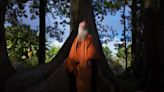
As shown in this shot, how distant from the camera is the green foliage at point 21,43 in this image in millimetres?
32156

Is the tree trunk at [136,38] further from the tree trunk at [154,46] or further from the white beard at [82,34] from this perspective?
the white beard at [82,34]

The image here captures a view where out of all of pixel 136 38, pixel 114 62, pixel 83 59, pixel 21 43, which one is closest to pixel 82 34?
pixel 83 59

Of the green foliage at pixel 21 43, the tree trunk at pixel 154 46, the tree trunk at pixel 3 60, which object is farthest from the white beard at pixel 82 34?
the green foliage at pixel 21 43

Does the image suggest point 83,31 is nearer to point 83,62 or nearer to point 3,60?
point 83,62

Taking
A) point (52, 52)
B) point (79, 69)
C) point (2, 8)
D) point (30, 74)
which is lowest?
point (52, 52)

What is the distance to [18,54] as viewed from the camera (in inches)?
1282

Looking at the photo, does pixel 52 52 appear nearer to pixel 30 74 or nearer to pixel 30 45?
pixel 30 45

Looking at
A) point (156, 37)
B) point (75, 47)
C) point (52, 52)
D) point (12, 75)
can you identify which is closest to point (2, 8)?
point (12, 75)

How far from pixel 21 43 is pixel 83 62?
79.3 ft

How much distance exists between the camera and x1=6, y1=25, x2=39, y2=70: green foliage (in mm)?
32156

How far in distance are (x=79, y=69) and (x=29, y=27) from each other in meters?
24.8

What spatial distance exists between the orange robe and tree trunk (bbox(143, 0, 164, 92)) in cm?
641

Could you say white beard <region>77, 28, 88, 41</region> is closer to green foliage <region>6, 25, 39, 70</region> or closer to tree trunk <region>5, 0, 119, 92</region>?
tree trunk <region>5, 0, 119, 92</region>

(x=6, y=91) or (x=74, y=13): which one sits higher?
(x=74, y=13)
